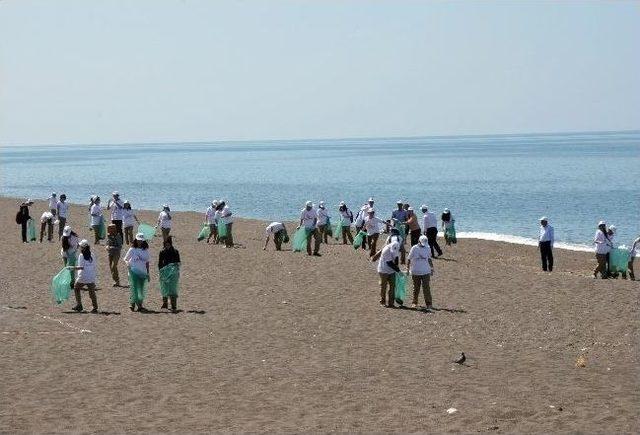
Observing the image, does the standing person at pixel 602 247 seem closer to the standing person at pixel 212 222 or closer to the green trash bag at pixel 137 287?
the green trash bag at pixel 137 287

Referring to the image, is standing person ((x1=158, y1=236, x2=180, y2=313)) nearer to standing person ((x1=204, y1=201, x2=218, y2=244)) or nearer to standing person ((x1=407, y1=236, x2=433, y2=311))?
standing person ((x1=407, y1=236, x2=433, y2=311))

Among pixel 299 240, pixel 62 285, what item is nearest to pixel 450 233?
pixel 299 240

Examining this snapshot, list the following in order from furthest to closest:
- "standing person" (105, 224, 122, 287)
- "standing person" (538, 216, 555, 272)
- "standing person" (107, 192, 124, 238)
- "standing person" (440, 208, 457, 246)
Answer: "standing person" (440, 208, 457, 246) < "standing person" (107, 192, 124, 238) < "standing person" (538, 216, 555, 272) < "standing person" (105, 224, 122, 287)

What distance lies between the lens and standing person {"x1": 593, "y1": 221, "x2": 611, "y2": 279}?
73.5 ft

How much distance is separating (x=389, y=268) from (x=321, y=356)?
13.6 feet

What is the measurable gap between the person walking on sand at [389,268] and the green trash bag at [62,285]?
18.3 ft

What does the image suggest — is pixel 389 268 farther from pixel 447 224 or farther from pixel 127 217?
pixel 447 224

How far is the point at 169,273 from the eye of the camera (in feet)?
57.4

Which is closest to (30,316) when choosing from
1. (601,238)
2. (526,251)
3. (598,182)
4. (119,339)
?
(119,339)

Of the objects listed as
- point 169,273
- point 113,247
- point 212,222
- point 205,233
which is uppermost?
point 113,247

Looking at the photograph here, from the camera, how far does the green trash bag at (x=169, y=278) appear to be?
1744cm

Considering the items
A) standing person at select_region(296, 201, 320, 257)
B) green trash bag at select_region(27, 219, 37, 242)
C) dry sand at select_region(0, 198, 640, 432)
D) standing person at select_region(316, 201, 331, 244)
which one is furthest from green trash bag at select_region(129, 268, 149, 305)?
green trash bag at select_region(27, 219, 37, 242)

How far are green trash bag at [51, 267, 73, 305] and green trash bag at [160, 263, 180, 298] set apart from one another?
173cm

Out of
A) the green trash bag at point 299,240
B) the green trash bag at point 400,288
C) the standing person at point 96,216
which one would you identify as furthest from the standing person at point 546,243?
the standing person at point 96,216
